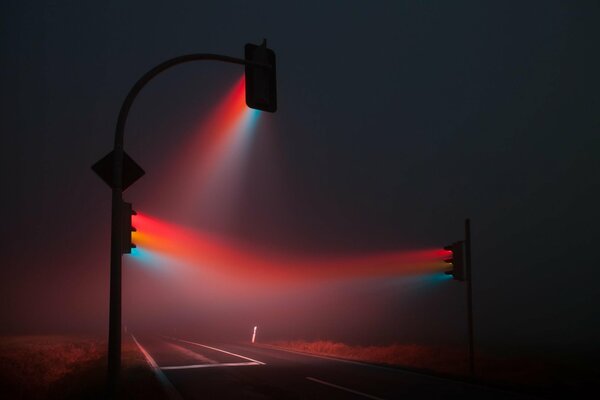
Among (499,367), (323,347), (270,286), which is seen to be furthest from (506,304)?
(499,367)

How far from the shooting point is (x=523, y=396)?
10594mm

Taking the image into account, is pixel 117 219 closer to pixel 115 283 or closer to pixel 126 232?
pixel 126 232

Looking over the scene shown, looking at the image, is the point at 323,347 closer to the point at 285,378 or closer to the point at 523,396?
the point at 285,378

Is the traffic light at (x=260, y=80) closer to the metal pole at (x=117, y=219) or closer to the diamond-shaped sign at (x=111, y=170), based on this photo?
the metal pole at (x=117, y=219)

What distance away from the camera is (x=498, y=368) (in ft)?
50.7

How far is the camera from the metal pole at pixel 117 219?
26.1ft

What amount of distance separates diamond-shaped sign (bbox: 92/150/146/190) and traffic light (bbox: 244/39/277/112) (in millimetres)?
2331

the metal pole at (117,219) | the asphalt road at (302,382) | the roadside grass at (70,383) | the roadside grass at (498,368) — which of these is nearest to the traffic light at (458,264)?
the roadside grass at (498,368)

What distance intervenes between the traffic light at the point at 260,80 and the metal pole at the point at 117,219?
0.10 meters

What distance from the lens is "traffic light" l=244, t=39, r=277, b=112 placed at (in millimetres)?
8211

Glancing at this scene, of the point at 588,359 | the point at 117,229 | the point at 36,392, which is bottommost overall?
the point at 36,392

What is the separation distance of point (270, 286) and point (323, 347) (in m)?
40.5

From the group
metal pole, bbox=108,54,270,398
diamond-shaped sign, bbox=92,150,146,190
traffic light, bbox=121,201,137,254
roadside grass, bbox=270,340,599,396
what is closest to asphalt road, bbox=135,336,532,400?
roadside grass, bbox=270,340,599,396

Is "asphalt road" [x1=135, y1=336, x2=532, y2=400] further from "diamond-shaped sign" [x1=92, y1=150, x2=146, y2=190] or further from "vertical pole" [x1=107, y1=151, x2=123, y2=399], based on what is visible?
"diamond-shaped sign" [x1=92, y1=150, x2=146, y2=190]
